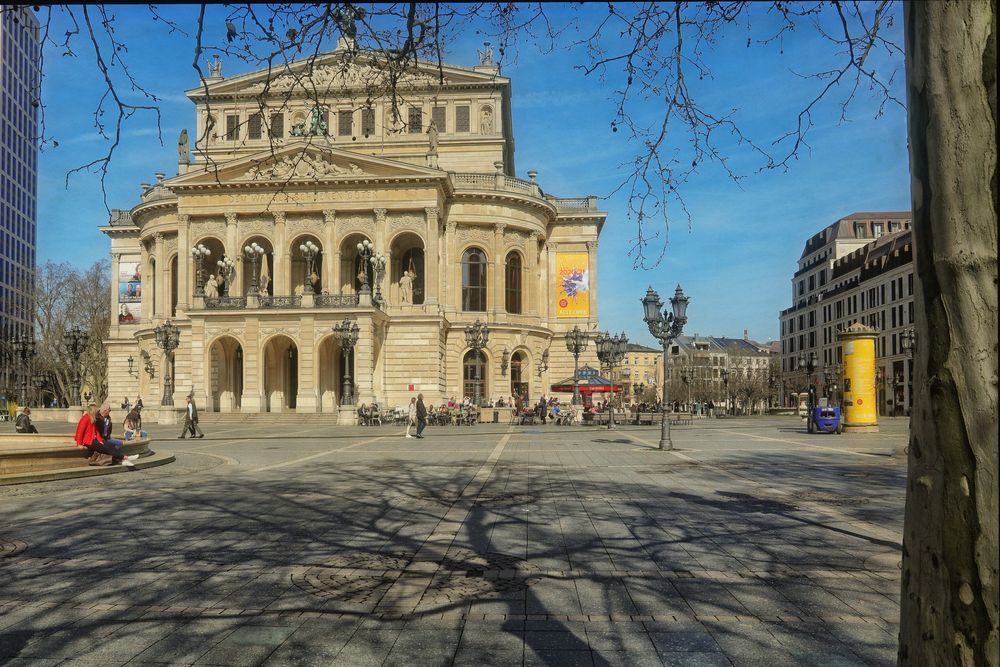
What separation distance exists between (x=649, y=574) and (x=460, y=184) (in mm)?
50920

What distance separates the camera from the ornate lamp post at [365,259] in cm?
4716

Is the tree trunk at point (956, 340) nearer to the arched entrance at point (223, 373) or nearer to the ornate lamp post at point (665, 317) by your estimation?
the ornate lamp post at point (665, 317)

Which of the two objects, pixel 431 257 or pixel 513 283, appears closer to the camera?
pixel 431 257

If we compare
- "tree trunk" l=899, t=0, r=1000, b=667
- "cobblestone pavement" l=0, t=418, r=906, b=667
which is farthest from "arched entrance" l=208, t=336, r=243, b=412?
"tree trunk" l=899, t=0, r=1000, b=667

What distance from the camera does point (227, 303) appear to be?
48.6 m

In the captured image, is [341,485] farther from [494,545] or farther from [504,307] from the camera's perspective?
[504,307]

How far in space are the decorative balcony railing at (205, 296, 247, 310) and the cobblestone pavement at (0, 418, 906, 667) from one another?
1368 inches

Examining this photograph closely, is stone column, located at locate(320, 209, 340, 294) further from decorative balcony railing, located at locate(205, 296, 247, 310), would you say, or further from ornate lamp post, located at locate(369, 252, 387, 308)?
decorative balcony railing, located at locate(205, 296, 247, 310)

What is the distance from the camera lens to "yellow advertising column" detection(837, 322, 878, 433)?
29.5 metres

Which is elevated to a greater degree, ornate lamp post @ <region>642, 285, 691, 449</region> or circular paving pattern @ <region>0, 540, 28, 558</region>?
ornate lamp post @ <region>642, 285, 691, 449</region>

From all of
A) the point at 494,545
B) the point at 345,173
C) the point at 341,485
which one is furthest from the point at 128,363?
the point at 494,545

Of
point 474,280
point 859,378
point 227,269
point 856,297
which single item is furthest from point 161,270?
point 856,297

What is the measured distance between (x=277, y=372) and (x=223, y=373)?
3.40 metres

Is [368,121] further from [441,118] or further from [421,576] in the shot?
[441,118]
